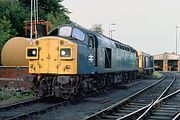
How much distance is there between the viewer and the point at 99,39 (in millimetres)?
18234

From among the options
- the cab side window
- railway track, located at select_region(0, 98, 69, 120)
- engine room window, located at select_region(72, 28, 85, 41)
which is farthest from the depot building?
railway track, located at select_region(0, 98, 69, 120)

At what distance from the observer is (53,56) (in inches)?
601

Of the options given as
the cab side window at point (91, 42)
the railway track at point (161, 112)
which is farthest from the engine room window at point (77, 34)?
the railway track at point (161, 112)

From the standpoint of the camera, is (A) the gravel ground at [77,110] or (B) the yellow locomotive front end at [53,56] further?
(B) the yellow locomotive front end at [53,56]

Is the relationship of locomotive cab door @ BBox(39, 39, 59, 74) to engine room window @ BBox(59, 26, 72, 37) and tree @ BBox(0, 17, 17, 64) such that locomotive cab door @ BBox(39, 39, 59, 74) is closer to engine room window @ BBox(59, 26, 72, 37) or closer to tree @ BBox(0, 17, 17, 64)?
engine room window @ BBox(59, 26, 72, 37)

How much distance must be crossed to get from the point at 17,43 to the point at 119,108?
13.1m

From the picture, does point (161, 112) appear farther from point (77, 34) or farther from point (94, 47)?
point (94, 47)

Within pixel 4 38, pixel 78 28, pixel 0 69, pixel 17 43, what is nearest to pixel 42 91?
pixel 78 28

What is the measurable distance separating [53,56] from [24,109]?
Result: 281 cm

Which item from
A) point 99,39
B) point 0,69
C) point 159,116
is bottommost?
point 159,116

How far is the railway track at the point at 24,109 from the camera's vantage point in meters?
11.5

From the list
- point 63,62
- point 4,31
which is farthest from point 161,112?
point 4,31

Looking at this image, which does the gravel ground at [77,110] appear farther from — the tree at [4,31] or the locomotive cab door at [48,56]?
the tree at [4,31]

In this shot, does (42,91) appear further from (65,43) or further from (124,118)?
(124,118)
